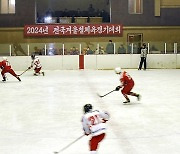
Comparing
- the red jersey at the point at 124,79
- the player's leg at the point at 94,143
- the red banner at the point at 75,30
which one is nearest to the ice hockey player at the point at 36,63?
the red banner at the point at 75,30

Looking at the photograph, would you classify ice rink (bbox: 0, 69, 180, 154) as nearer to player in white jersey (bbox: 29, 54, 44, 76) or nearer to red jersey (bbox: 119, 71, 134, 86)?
red jersey (bbox: 119, 71, 134, 86)

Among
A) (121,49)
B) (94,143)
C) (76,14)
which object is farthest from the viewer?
(76,14)

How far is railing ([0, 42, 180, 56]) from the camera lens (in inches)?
898

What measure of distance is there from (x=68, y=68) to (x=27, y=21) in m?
5.34

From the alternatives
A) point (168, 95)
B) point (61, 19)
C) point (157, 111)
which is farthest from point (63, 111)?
point (61, 19)

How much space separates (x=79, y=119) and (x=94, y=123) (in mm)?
3460

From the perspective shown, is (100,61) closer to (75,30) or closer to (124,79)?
(75,30)

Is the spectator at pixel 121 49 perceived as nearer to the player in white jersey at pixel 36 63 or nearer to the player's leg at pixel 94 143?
the player in white jersey at pixel 36 63

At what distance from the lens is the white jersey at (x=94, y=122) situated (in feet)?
16.9

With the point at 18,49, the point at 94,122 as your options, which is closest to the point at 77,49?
the point at 18,49

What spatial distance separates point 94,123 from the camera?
5199 millimetres

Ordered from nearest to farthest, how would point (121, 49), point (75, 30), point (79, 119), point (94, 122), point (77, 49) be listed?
point (94, 122), point (79, 119), point (121, 49), point (77, 49), point (75, 30)

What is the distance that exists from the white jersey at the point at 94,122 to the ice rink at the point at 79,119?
3.12 ft

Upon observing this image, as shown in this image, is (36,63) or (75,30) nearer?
(36,63)
